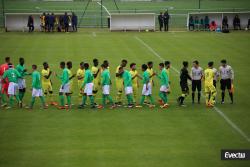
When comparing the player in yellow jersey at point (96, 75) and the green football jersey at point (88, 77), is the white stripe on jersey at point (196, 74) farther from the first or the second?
the green football jersey at point (88, 77)

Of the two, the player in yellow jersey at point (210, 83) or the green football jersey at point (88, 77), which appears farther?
the player in yellow jersey at point (210, 83)

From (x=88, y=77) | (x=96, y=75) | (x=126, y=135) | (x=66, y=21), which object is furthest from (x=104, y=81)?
(x=66, y=21)

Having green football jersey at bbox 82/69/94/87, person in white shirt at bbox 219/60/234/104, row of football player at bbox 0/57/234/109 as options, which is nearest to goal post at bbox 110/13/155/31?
row of football player at bbox 0/57/234/109

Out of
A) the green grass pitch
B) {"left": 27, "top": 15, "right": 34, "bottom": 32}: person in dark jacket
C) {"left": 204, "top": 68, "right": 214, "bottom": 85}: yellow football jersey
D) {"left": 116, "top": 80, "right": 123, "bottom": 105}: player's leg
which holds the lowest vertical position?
the green grass pitch

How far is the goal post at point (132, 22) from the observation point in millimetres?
53531

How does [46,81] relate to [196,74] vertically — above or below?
below

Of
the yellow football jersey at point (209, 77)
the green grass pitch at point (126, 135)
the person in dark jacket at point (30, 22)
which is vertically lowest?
the green grass pitch at point (126, 135)

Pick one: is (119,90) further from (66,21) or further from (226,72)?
(66,21)

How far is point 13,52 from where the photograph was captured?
40.4 meters

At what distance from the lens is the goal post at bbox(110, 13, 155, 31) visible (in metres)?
53.5

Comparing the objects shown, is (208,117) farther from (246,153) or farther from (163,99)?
(246,153)

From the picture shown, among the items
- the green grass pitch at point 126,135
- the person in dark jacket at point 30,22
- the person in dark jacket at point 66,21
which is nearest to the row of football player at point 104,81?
the green grass pitch at point 126,135

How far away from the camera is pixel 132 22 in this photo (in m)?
53.9

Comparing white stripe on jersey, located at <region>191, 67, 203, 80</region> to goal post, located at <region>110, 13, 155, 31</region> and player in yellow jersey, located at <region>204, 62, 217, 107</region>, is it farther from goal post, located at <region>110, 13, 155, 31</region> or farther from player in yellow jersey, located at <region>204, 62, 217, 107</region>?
goal post, located at <region>110, 13, 155, 31</region>
